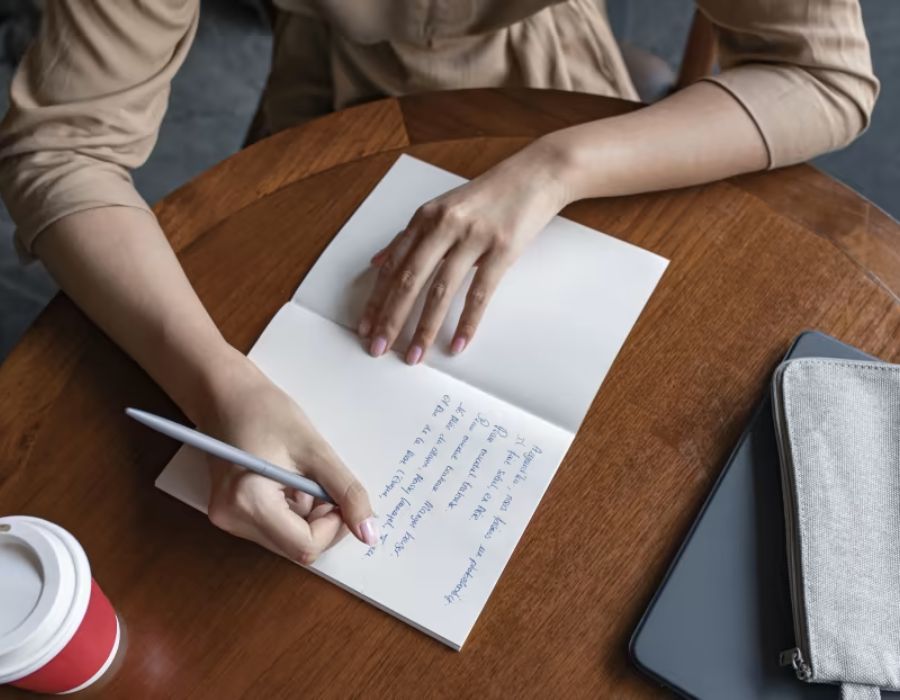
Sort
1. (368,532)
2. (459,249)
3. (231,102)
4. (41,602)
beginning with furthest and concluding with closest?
(231,102) < (459,249) < (368,532) < (41,602)

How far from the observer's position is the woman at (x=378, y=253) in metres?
0.59

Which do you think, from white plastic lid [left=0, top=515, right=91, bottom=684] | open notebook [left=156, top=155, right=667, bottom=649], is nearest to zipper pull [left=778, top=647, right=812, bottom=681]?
open notebook [left=156, top=155, right=667, bottom=649]

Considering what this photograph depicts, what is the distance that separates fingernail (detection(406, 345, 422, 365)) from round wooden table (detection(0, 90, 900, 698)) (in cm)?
11

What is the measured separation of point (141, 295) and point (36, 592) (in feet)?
0.82

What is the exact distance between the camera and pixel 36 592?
425 millimetres

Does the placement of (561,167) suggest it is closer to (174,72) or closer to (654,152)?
(654,152)

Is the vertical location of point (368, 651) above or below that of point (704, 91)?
below

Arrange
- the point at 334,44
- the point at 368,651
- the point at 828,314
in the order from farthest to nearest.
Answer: the point at 334,44 < the point at 828,314 < the point at 368,651

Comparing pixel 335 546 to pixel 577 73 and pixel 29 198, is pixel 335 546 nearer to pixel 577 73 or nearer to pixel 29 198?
pixel 29 198

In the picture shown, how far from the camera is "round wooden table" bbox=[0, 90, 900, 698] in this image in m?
0.51

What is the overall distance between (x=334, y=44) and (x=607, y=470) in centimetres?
54

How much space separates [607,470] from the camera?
1.83 feet

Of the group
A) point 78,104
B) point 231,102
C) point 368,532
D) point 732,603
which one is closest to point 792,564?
point 732,603

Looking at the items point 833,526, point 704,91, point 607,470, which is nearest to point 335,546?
point 607,470
